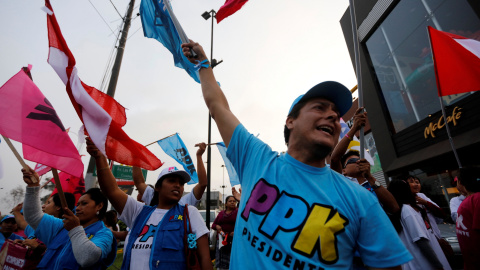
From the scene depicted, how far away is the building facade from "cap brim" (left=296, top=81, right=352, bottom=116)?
751 centimetres

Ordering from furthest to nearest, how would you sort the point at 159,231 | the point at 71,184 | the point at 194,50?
the point at 71,184
the point at 159,231
the point at 194,50

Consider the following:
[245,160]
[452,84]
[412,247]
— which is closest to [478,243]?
[412,247]

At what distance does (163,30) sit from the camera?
316cm

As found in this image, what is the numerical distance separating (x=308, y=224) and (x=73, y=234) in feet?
7.19

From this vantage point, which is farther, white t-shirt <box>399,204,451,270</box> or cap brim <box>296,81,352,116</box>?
white t-shirt <box>399,204,451,270</box>

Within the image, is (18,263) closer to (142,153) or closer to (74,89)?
(142,153)

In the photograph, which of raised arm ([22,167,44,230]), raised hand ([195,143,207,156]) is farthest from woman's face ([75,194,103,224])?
raised hand ([195,143,207,156])

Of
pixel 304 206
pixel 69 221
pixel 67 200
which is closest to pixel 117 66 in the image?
pixel 67 200

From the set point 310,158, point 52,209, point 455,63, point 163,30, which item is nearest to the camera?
point 310,158

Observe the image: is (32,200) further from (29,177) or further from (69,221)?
(69,221)

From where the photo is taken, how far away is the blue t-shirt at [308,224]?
1.09 meters

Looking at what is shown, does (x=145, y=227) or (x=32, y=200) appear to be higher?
(x=32, y=200)

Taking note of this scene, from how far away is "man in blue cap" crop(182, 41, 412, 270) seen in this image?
110 cm

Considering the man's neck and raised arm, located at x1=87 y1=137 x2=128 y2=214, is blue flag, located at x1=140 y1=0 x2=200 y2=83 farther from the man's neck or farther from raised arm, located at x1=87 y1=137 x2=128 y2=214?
the man's neck
